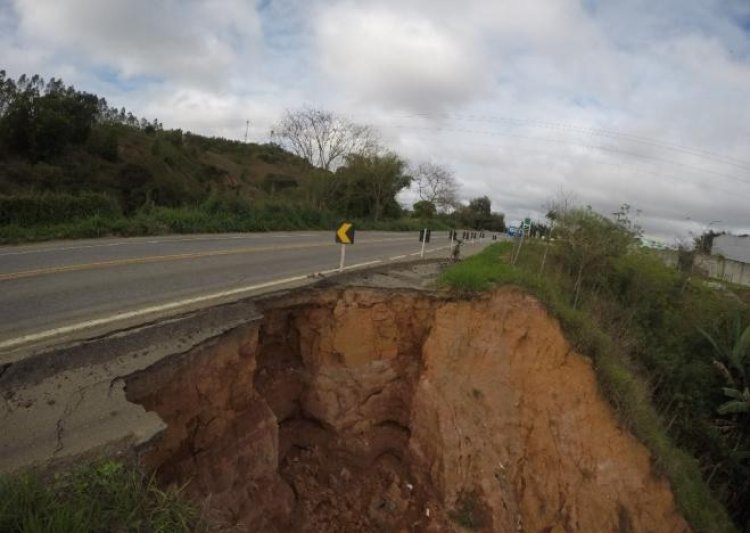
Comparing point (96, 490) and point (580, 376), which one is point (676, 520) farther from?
point (96, 490)

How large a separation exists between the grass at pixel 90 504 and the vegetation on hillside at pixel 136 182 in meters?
12.2

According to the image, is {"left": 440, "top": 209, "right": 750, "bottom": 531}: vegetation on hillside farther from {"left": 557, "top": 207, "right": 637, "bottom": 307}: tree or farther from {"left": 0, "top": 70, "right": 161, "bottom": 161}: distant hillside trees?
{"left": 0, "top": 70, "right": 161, "bottom": 161}: distant hillside trees

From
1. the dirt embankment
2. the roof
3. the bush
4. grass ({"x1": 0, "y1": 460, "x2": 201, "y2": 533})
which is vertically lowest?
the dirt embankment

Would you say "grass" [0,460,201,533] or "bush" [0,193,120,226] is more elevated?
"bush" [0,193,120,226]

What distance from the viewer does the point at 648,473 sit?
8.77m

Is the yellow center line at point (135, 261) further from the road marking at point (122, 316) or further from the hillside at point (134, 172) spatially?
the hillside at point (134, 172)

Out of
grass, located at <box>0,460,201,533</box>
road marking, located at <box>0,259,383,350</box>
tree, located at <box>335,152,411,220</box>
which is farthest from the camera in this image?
tree, located at <box>335,152,411,220</box>

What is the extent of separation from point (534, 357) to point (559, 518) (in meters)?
2.81

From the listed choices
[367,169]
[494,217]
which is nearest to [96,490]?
[367,169]

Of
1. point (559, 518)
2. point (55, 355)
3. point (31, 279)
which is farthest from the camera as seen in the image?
point (559, 518)

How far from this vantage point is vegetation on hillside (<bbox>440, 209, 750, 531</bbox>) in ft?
31.2


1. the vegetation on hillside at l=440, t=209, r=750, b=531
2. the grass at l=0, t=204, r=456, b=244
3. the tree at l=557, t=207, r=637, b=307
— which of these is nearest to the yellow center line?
the grass at l=0, t=204, r=456, b=244

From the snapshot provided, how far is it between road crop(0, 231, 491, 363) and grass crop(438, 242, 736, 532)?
347 cm

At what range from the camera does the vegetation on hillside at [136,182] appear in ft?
51.5
